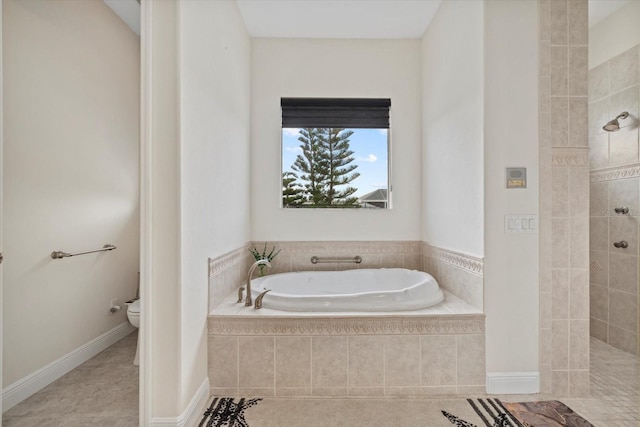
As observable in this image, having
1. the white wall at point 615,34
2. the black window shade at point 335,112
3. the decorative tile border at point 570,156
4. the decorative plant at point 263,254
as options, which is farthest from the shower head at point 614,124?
the decorative plant at point 263,254

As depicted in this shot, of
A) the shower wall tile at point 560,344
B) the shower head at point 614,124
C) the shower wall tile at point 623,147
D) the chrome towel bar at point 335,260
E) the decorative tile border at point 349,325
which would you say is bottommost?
the shower wall tile at point 560,344

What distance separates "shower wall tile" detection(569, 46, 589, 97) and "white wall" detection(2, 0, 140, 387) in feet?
10.5

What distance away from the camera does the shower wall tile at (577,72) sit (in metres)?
1.93

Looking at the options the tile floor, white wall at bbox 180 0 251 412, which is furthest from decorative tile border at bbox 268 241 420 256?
the tile floor

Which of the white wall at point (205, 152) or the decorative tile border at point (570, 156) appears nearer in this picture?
the white wall at point (205, 152)

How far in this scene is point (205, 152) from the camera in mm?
1895

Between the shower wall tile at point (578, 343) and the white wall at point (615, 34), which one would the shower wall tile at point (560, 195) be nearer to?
the shower wall tile at point (578, 343)

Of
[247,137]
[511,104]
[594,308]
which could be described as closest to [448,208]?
[511,104]

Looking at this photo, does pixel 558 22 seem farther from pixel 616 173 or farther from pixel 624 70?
pixel 616 173

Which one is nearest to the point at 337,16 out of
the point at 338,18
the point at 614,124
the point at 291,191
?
the point at 338,18

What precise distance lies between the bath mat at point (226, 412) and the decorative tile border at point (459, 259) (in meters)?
1.52

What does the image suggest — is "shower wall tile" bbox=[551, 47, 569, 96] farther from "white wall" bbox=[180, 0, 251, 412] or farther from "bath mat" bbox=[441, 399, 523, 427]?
"white wall" bbox=[180, 0, 251, 412]

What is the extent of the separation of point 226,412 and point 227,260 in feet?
3.00

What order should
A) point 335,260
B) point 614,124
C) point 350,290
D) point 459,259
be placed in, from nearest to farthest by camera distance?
point 459,259 → point 614,124 → point 350,290 → point 335,260
